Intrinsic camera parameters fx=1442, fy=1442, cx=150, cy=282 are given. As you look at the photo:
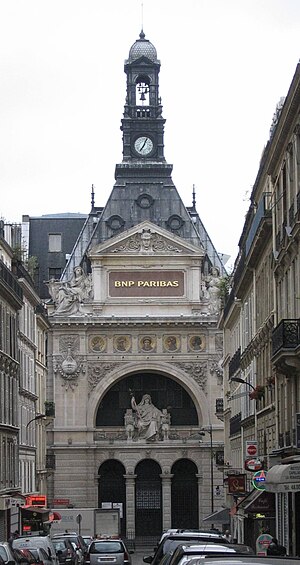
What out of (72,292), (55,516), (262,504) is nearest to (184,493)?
(72,292)

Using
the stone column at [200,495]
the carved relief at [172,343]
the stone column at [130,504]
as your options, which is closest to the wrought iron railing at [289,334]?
the carved relief at [172,343]

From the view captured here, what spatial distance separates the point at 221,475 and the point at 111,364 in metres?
11.2

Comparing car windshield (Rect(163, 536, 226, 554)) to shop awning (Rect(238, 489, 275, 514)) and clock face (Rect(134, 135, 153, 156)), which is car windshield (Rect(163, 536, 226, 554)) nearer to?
shop awning (Rect(238, 489, 275, 514))

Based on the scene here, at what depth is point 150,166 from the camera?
106312 millimetres

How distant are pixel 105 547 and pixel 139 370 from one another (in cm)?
5524

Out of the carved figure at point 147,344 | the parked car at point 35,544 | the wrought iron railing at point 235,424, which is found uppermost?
the carved figure at point 147,344

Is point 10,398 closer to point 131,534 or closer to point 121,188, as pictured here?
point 131,534

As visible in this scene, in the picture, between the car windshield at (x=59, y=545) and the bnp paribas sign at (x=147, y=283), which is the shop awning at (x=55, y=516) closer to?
the car windshield at (x=59, y=545)

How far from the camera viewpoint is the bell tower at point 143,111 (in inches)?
4156

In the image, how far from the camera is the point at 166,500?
102 m

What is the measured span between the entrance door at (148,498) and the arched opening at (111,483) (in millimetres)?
1133

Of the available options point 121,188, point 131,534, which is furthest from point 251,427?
point 121,188

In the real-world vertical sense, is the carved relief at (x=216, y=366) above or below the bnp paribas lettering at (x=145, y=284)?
below

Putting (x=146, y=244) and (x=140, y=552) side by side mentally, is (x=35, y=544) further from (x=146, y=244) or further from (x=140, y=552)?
(x=146, y=244)
